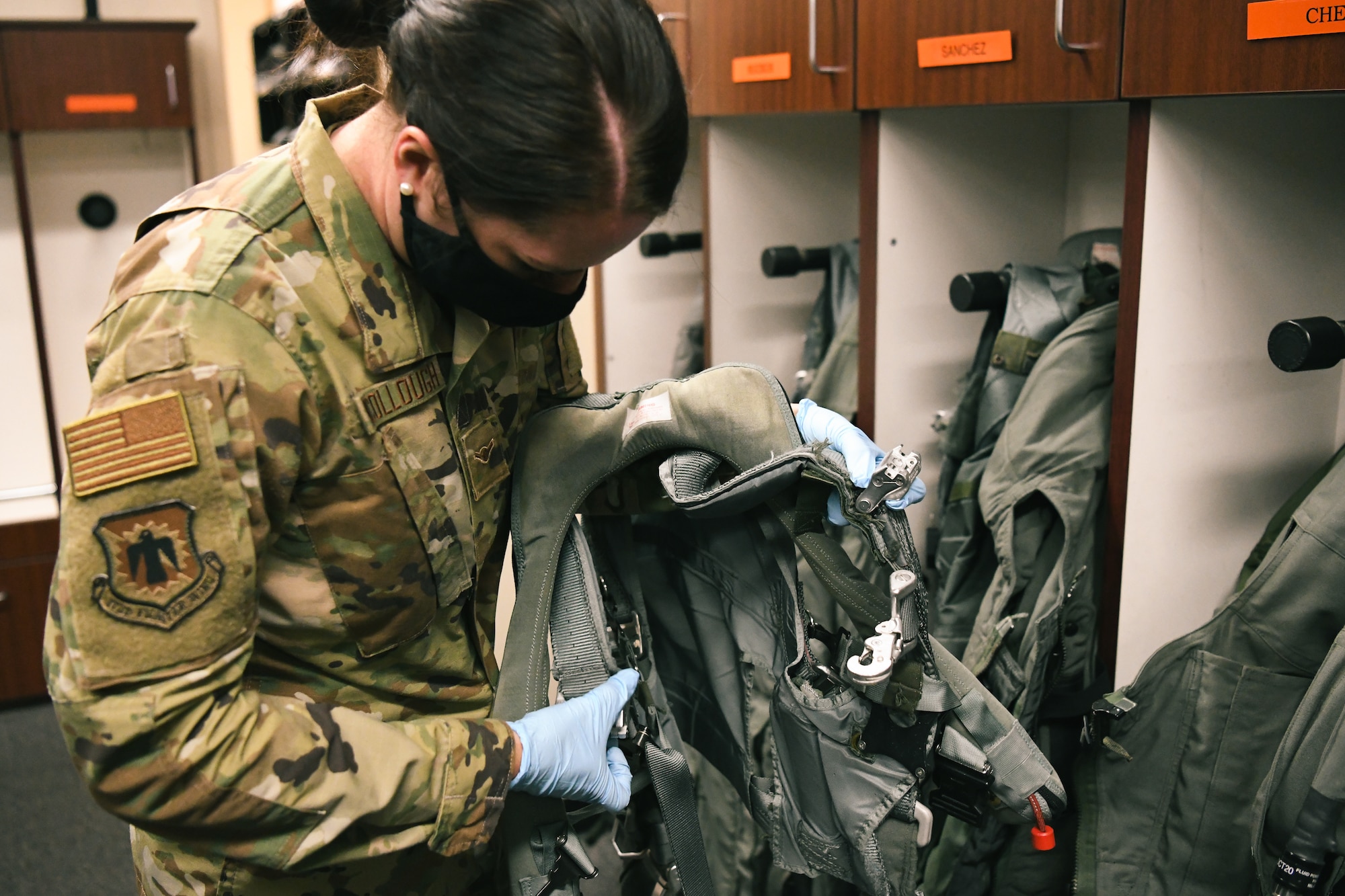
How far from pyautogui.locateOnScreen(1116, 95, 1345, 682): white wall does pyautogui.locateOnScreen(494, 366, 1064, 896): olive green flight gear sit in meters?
0.35

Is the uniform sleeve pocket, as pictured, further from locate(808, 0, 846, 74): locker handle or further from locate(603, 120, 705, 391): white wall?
locate(603, 120, 705, 391): white wall

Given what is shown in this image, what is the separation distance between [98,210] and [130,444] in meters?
2.90

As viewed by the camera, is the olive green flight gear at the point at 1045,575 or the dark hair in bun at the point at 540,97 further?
the olive green flight gear at the point at 1045,575

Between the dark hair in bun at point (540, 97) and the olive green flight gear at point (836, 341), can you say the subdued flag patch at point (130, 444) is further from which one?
the olive green flight gear at point (836, 341)

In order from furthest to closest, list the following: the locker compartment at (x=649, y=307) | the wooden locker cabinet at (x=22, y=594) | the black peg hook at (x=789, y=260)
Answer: the wooden locker cabinet at (x=22, y=594) < the locker compartment at (x=649, y=307) < the black peg hook at (x=789, y=260)

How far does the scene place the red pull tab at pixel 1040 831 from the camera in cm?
98

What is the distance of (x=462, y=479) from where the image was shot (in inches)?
40.6

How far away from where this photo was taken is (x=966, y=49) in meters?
1.26

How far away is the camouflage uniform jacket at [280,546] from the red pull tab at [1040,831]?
1.54 ft

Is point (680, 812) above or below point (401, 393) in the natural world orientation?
below

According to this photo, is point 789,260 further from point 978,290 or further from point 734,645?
point 734,645

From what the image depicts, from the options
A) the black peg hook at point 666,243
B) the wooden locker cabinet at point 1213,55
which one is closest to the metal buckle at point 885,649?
the wooden locker cabinet at point 1213,55

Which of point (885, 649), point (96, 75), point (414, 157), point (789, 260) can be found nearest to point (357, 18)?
point (414, 157)

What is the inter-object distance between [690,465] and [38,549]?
8.19 feet
